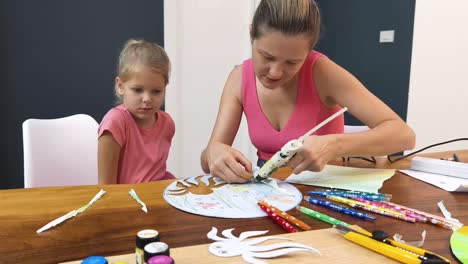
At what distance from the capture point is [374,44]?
2930 millimetres

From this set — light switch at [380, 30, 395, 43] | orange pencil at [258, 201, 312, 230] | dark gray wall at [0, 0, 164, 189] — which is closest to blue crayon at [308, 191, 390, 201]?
orange pencil at [258, 201, 312, 230]

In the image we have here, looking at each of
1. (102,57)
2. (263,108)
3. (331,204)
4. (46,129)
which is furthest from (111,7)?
(331,204)

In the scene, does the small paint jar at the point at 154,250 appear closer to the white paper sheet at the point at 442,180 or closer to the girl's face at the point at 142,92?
the white paper sheet at the point at 442,180

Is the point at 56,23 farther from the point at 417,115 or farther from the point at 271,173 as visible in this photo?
→ the point at 417,115

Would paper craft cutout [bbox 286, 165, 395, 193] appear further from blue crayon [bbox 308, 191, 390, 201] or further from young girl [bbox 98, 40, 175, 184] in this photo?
young girl [bbox 98, 40, 175, 184]

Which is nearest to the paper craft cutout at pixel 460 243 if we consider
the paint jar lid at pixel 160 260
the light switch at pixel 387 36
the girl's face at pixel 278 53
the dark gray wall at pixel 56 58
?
the paint jar lid at pixel 160 260

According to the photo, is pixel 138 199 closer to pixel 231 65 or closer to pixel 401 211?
pixel 401 211

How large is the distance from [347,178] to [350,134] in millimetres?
132

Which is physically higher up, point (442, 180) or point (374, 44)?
point (374, 44)

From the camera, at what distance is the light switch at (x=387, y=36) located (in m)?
2.77

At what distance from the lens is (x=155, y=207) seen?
0.73m

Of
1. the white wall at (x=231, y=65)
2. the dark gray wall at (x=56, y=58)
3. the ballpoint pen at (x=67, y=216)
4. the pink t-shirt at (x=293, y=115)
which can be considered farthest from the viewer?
the white wall at (x=231, y=65)

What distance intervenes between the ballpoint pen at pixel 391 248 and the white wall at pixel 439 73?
1954mm

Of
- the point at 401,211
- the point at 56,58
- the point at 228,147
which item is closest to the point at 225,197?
the point at 228,147
